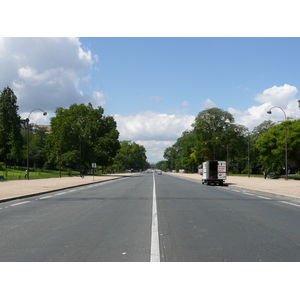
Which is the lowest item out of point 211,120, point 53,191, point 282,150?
point 53,191

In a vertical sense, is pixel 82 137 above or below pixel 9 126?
below

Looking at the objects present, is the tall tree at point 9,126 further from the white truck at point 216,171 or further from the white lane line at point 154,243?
the white lane line at point 154,243

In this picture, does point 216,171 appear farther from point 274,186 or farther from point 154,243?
point 154,243

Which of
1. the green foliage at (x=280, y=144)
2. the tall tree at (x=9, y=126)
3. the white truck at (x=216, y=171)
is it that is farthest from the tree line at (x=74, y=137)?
the white truck at (x=216, y=171)

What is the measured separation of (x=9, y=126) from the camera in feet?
305

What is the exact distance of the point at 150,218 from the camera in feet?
34.0

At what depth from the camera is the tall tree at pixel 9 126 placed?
88812 mm

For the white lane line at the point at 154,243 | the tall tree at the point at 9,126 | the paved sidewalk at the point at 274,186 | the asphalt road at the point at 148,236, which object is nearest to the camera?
the white lane line at the point at 154,243

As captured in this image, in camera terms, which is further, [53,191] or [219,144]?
[219,144]

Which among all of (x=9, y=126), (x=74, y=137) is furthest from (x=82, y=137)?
(x=9, y=126)
